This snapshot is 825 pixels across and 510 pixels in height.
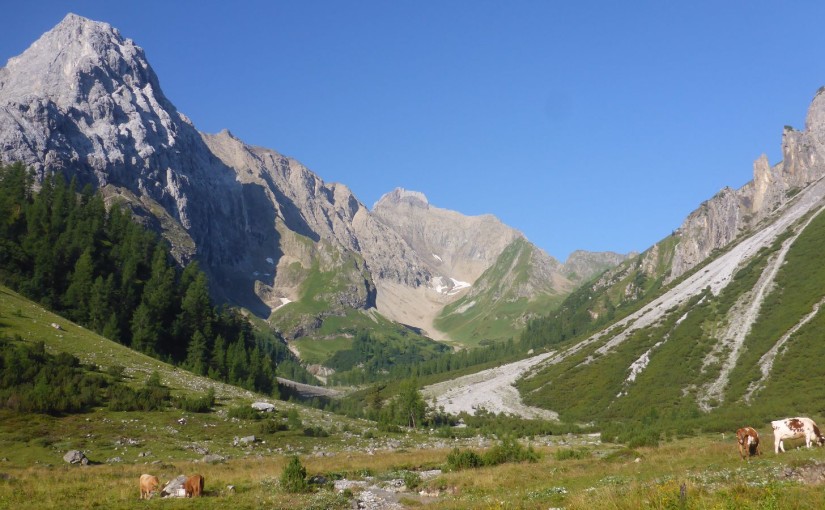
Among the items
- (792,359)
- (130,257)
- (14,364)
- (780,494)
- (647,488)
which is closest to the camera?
(780,494)

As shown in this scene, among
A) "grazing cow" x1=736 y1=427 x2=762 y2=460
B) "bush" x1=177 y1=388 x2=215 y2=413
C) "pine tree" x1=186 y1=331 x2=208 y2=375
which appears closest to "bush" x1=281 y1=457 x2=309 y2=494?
"grazing cow" x1=736 y1=427 x2=762 y2=460

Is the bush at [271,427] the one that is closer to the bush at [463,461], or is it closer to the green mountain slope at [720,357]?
the bush at [463,461]

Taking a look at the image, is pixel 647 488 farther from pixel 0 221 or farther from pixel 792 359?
pixel 0 221

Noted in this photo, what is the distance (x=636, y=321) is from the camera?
6914 inches

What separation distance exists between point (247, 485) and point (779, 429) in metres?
29.3

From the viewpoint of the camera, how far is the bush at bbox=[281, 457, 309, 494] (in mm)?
27172

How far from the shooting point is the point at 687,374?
397 ft

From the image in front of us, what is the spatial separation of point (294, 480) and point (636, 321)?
168295 millimetres

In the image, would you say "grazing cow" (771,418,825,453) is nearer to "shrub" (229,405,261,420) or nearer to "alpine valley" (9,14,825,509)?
"alpine valley" (9,14,825,509)

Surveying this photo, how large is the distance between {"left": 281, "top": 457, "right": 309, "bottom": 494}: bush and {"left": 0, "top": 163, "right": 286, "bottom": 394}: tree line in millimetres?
73426

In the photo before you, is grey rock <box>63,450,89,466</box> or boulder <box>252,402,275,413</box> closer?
grey rock <box>63,450,89,466</box>

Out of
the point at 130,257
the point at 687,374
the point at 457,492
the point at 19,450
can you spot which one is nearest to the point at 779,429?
the point at 457,492

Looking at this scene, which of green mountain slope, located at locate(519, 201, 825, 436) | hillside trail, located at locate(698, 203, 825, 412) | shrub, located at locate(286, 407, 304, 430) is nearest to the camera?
shrub, located at locate(286, 407, 304, 430)

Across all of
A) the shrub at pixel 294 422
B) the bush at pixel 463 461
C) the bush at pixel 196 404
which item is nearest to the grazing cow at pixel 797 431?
the bush at pixel 463 461
